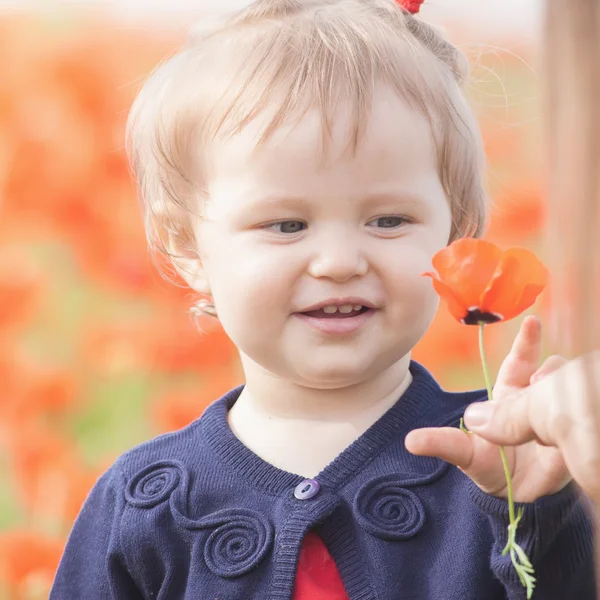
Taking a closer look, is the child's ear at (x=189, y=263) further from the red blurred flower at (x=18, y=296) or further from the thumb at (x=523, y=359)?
the red blurred flower at (x=18, y=296)

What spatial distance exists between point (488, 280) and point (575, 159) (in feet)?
0.98

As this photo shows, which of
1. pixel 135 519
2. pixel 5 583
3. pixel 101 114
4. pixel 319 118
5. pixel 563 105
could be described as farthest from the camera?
pixel 101 114

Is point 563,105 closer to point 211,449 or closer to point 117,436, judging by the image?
point 211,449

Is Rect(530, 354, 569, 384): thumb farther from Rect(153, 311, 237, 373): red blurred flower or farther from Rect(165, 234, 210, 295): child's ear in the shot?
Rect(153, 311, 237, 373): red blurred flower

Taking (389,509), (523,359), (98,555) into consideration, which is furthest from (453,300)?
(98,555)

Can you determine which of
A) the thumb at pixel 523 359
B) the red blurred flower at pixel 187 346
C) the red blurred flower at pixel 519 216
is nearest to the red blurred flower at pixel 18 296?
the red blurred flower at pixel 187 346

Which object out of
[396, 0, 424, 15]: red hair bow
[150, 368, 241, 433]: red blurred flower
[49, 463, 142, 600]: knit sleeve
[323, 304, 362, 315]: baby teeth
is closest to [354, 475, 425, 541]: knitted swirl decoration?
[323, 304, 362, 315]: baby teeth

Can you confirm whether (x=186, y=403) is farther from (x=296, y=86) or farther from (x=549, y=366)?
(x=549, y=366)

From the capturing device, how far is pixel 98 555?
1635 mm

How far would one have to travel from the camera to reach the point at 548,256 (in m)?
0.87

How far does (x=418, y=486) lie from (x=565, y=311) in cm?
70

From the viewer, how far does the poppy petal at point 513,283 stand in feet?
3.62

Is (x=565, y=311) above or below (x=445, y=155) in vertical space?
above

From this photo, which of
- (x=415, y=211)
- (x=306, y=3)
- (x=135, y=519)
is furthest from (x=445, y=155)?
(x=135, y=519)
